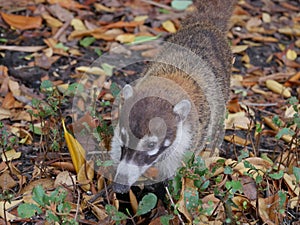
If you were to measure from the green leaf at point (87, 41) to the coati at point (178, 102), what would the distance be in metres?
1.20

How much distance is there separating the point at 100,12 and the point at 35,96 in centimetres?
160

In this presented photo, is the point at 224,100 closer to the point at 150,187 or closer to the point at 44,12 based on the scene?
the point at 150,187

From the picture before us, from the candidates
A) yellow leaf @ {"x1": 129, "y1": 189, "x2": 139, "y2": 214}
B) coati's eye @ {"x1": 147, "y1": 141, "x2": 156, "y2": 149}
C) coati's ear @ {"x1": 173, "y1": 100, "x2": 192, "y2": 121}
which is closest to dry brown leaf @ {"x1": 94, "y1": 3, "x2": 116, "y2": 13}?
coati's ear @ {"x1": 173, "y1": 100, "x2": 192, "y2": 121}

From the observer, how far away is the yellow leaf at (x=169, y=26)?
577 cm

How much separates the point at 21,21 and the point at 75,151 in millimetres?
2233

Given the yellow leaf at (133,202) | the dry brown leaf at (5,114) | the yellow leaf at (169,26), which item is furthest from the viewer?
the yellow leaf at (169,26)

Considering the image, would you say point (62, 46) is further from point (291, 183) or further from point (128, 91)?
point (291, 183)

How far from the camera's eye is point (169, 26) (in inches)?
229

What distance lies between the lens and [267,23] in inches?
242

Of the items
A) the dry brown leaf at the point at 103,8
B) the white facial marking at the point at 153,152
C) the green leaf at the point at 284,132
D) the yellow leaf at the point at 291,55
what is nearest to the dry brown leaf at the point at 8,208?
the white facial marking at the point at 153,152

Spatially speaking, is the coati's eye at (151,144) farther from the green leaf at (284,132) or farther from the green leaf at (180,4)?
the green leaf at (180,4)

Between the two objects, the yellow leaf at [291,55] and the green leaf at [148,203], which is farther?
the yellow leaf at [291,55]

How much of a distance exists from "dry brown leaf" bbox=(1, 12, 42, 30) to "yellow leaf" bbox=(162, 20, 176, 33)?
1.25 meters

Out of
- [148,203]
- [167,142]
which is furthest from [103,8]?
[148,203]
